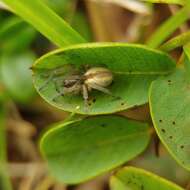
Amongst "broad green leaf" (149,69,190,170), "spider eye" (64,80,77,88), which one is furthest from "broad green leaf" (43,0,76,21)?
"broad green leaf" (149,69,190,170)

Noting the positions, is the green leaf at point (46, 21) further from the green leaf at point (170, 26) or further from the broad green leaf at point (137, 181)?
the broad green leaf at point (137, 181)

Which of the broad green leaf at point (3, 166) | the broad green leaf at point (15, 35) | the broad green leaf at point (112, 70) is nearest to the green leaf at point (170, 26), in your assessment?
the broad green leaf at point (112, 70)

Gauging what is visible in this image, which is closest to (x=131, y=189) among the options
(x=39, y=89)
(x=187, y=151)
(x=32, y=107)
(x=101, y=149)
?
(x=101, y=149)

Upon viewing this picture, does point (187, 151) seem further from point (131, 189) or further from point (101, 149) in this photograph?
point (101, 149)

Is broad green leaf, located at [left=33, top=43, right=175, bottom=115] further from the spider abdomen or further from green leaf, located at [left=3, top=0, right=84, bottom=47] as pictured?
green leaf, located at [left=3, top=0, right=84, bottom=47]

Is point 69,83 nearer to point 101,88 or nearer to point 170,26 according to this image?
point 101,88

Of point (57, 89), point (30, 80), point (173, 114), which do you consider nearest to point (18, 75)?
point (30, 80)
